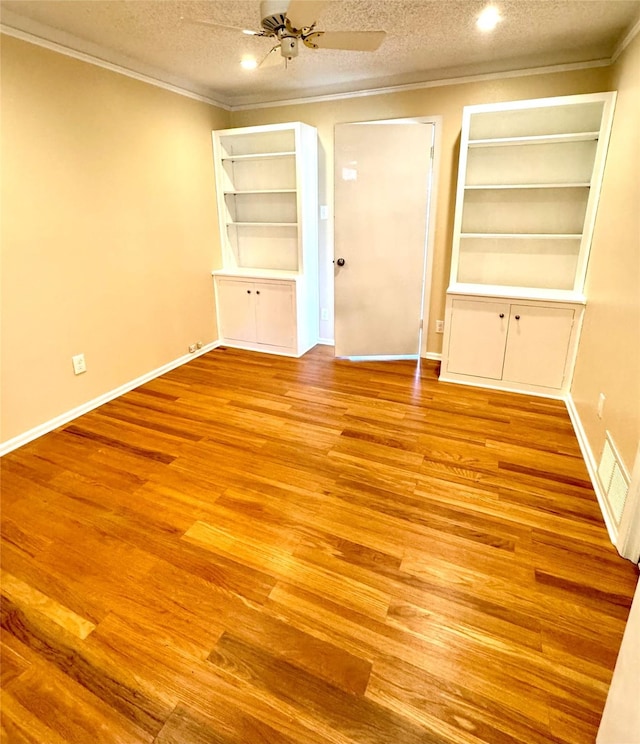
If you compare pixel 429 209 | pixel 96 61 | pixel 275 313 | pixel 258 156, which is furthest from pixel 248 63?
pixel 275 313

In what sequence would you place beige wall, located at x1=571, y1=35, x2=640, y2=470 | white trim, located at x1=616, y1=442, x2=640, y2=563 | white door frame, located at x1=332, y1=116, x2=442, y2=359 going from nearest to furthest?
white trim, located at x1=616, y1=442, x2=640, y2=563, beige wall, located at x1=571, y1=35, x2=640, y2=470, white door frame, located at x1=332, y1=116, x2=442, y2=359

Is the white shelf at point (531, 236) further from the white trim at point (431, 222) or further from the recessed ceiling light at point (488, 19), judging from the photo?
the recessed ceiling light at point (488, 19)

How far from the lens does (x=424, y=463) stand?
7.85 feet

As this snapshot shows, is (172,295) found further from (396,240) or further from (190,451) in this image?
(396,240)

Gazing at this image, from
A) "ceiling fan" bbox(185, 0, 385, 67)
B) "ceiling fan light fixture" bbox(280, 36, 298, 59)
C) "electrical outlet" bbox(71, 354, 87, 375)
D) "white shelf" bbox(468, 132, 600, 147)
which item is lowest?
"electrical outlet" bbox(71, 354, 87, 375)

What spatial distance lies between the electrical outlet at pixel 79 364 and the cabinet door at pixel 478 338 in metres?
2.86

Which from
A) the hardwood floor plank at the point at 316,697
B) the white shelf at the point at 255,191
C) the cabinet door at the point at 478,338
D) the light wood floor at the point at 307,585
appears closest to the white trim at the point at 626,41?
the cabinet door at the point at 478,338

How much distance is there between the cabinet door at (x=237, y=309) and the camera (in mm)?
4172

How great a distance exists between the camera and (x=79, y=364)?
2953 millimetres

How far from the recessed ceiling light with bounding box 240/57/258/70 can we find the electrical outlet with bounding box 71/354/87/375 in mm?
2430

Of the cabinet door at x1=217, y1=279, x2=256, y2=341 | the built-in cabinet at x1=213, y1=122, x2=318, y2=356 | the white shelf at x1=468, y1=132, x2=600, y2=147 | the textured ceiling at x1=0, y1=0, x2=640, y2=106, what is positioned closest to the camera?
the textured ceiling at x1=0, y1=0, x2=640, y2=106

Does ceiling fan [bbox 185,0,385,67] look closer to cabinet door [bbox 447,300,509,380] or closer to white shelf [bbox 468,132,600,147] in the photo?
white shelf [bbox 468,132,600,147]

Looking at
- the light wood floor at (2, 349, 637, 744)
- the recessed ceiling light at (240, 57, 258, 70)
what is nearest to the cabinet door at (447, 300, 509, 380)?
the light wood floor at (2, 349, 637, 744)

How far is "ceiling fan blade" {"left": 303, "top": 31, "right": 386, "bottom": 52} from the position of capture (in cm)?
199
